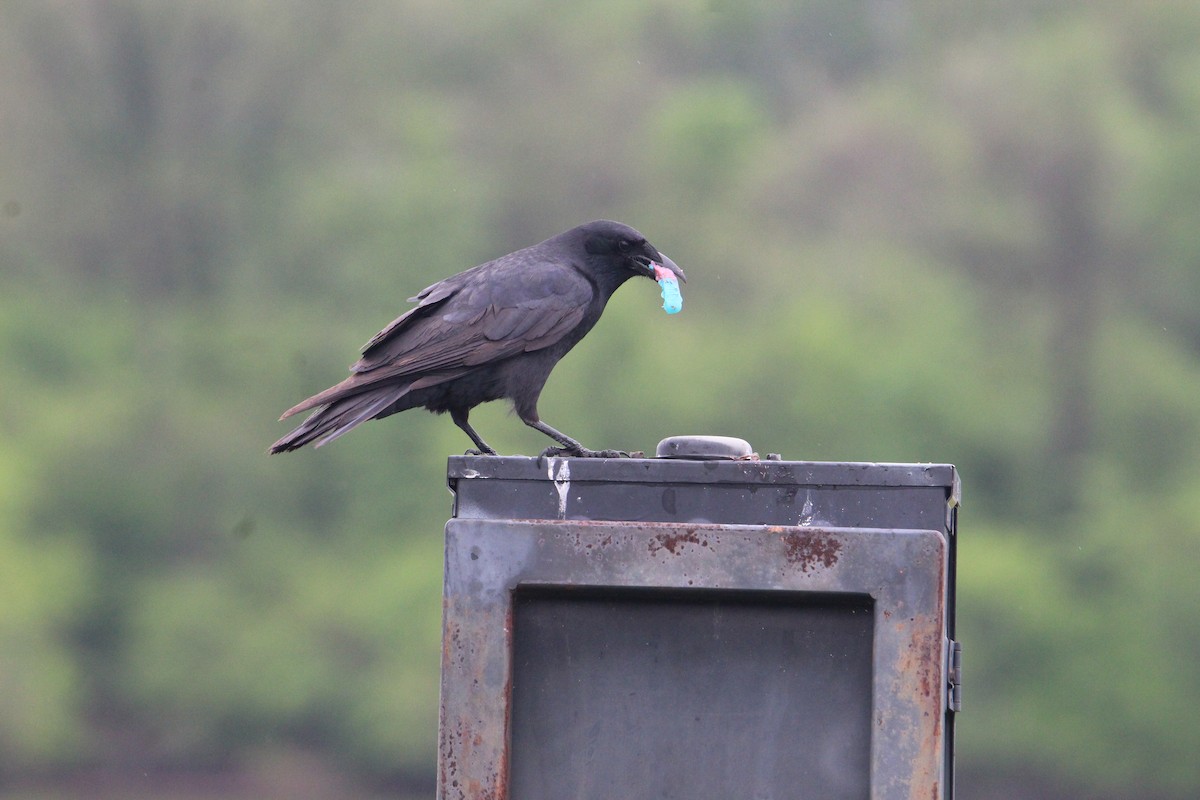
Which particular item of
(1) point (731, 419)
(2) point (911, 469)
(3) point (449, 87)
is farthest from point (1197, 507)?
(2) point (911, 469)

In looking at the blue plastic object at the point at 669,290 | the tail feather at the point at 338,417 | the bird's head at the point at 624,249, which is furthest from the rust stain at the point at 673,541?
the bird's head at the point at 624,249

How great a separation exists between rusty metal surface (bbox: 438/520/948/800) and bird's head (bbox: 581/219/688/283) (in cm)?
313

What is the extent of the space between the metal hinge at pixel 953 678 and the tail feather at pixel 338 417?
241cm

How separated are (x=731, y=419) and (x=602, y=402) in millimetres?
2025

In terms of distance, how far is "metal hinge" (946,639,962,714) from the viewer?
439 centimetres

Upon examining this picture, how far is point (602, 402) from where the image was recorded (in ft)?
89.8

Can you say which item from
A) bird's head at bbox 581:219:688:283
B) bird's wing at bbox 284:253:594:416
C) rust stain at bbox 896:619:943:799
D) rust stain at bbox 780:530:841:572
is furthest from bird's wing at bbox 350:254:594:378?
rust stain at bbox 896:619:943:799

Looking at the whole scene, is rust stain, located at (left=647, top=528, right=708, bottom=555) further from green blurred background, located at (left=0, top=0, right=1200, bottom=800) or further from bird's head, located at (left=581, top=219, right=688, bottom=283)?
green blurred background, located at (left=0, top=0, right=1200, bottom=800)

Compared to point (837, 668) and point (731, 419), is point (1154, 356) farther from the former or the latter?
point (837, 668)

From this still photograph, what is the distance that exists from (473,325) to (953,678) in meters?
2.75

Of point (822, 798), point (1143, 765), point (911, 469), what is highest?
point (911, 469)

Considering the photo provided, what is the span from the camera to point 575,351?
28141mm

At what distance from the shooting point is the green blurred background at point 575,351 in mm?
27344

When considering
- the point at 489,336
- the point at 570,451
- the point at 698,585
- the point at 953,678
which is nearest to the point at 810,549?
the point at 698,585
